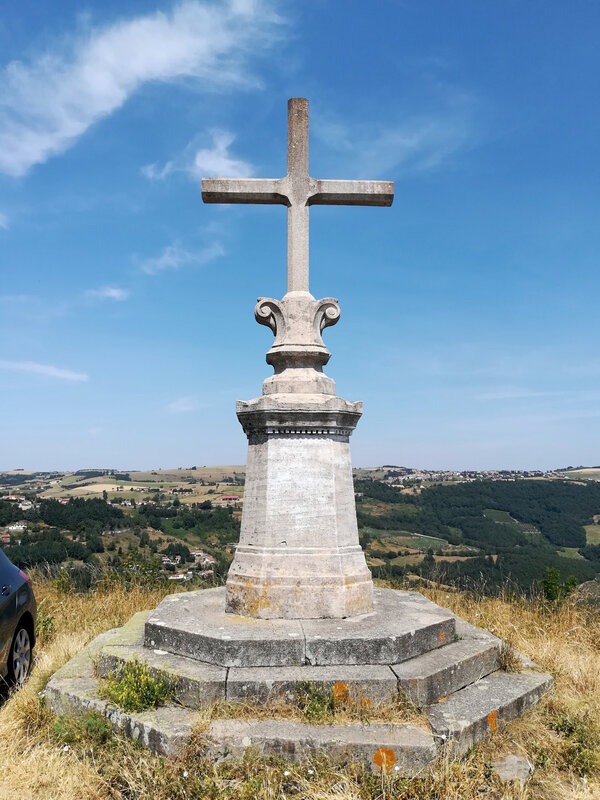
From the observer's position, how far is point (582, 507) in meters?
62.3

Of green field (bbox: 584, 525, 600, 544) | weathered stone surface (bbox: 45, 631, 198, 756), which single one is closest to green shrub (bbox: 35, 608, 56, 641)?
weathered stone surface (bbox: 45, 631, 198, 756)

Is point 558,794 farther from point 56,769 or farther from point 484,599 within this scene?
point 484,599

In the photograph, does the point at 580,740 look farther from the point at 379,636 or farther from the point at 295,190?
the point at 295,190

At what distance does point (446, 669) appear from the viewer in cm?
397

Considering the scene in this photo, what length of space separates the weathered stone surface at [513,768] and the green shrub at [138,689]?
6.96 feet

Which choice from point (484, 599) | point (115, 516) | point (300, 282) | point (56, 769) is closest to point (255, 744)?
point (56, 769)

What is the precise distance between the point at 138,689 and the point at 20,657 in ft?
5.57

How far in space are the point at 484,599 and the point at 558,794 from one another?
12.6 ft

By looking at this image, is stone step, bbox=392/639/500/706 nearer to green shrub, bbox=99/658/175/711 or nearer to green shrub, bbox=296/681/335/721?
green shrub, bbox=296/681/335/721

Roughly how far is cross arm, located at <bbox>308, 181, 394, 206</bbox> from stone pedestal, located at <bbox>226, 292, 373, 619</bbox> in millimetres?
1506

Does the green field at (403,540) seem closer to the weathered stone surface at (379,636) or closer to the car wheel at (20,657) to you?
the weathered stone surface at (379,636)

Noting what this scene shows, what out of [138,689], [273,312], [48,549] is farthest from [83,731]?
[48,549]

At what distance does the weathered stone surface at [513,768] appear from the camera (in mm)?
3207

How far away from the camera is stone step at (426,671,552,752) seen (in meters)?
3.46
